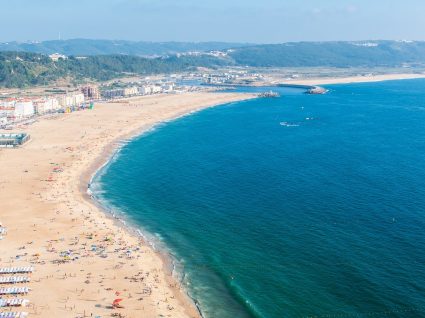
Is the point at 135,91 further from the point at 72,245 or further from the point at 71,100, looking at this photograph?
the point at 72,245

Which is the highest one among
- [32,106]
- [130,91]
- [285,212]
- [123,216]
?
[130,91]

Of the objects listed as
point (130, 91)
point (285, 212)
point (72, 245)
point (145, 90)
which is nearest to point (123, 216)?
point (72, 245)

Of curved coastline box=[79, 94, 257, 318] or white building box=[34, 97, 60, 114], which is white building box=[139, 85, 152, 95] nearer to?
white building box=[34, 97, 60, 114]

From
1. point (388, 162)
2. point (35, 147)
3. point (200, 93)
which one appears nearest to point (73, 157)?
point (35, 147)

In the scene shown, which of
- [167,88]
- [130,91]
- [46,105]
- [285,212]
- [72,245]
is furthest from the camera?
[167,88]

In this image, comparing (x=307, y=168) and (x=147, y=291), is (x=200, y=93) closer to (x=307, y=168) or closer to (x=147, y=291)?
(x=307, y=168)

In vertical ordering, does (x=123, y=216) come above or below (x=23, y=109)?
below

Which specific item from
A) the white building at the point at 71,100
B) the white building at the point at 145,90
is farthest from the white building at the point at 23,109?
the white building at the point at 145,90
